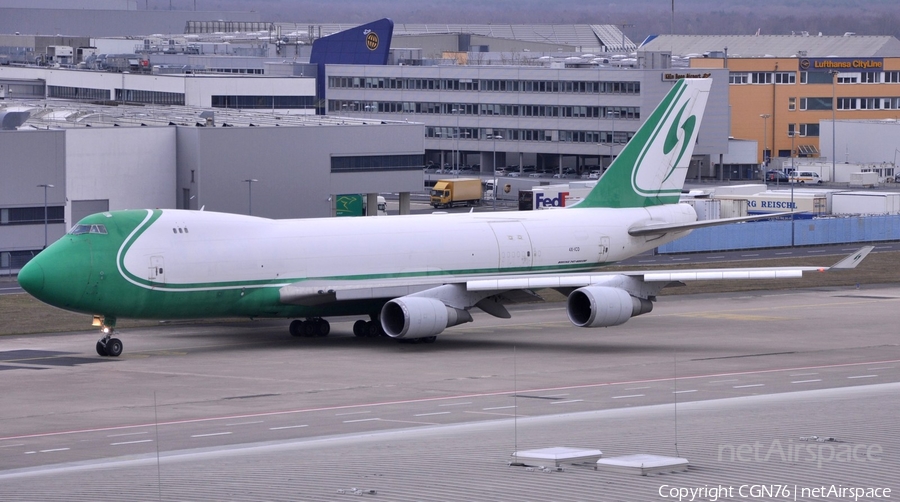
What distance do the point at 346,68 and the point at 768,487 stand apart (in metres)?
141

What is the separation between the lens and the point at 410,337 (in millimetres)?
46688

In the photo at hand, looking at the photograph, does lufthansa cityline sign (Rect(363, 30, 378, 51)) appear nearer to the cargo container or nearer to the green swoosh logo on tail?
the cargo container

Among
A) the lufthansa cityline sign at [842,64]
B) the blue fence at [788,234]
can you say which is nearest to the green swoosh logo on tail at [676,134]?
the blue fence at [788,234]

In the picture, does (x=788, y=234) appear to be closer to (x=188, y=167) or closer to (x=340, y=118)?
(x=340, y=118)

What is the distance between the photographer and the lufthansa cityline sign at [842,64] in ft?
522

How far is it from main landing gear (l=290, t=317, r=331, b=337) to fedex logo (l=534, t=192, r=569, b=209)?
173 ft

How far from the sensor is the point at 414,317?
1823 inches

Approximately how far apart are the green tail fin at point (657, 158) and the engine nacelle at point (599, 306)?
940 cm

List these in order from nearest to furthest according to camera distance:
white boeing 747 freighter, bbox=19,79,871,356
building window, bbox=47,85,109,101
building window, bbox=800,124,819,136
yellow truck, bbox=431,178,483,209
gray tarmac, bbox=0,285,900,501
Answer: gray tarmac, bbox=0,285,900,501 < white boeing 747 freighter, bbox=19,79,871,356 < yellow truck, bbox=431,178,483,209 < building window, bbox=47,85,109,101 < building window, bbox=800,124,819,136

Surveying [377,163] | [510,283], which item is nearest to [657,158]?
[510,283]

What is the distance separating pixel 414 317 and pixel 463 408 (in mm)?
11551

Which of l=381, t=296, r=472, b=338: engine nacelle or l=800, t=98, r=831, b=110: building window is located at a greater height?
l=800, t=98, r=831, b=110: building window

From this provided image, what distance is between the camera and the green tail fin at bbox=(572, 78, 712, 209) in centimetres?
5688

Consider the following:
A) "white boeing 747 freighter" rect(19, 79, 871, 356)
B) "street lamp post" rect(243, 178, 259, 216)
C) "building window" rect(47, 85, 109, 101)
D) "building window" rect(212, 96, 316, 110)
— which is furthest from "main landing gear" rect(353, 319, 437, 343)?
"building window" rect(47, 85, 109, 101)
